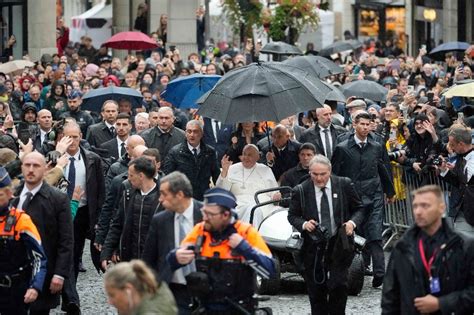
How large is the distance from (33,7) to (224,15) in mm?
14267

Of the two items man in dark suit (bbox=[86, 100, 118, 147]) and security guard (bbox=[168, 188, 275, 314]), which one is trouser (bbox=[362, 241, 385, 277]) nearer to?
man in dark suit (bbox=[86, 100, 118, 147])

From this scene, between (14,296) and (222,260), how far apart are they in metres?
2.13

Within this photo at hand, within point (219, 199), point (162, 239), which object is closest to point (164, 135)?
point (162, 239)

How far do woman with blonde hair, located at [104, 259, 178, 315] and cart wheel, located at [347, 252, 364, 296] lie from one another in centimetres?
712

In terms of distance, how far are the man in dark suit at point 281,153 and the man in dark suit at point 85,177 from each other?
271 centimetres

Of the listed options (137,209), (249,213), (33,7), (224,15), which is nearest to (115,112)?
Result: (249,213)

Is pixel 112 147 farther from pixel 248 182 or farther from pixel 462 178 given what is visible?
pixel 462 178

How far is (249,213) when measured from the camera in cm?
1638

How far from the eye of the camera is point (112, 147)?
18516 mm

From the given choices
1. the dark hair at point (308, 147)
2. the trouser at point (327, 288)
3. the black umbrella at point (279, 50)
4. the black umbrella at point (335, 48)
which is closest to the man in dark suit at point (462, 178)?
the dark hair at point (308, 147)

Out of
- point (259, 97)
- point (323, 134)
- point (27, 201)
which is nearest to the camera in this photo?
point (27, 201)

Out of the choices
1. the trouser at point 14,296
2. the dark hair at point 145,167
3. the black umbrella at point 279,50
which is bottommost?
the trouser at point 14,296

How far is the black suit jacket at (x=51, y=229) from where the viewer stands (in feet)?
41.8

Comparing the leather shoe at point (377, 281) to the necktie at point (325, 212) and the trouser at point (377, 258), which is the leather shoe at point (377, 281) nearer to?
the trouser at point (377, 258)
